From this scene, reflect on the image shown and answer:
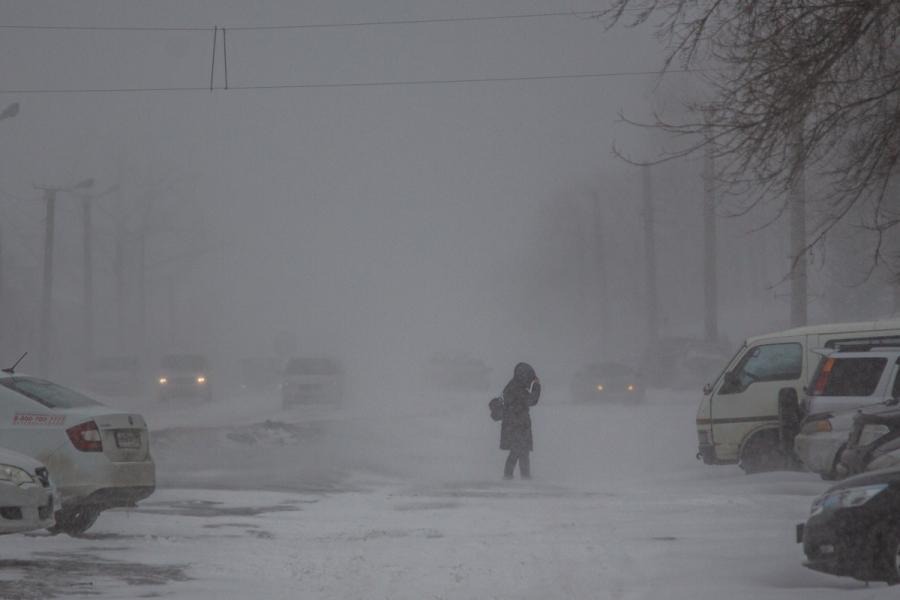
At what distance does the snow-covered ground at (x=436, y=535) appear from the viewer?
889cm

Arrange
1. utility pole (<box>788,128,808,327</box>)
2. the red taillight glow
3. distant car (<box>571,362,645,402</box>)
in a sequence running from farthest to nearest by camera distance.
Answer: distant car (<box>571,362,645,402</box>) → utility pole (<box>788,128,808,327</box>) → the red taillight glow

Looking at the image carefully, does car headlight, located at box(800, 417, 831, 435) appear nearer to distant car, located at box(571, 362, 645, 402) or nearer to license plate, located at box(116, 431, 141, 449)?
license plate, located at box(116, 431, 141, 449)

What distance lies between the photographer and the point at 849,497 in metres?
8.28

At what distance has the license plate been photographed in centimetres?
1155

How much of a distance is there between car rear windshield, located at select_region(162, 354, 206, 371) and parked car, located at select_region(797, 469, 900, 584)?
137ft

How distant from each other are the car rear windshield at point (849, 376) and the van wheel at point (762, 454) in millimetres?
2528

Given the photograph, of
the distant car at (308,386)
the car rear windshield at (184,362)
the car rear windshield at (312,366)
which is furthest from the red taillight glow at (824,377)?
the car rear windshield at (184,362)

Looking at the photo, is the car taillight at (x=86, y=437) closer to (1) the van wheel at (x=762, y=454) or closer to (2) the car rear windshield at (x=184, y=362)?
(1) the van wheel at (x=762, y=454)

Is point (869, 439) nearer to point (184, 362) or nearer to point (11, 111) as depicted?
point (11, 111)

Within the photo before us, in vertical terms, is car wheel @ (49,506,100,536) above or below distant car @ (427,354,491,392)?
below

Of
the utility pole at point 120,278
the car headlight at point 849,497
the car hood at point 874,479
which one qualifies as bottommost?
the car headlight at point 849,497

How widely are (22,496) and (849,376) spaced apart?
9.07 meters

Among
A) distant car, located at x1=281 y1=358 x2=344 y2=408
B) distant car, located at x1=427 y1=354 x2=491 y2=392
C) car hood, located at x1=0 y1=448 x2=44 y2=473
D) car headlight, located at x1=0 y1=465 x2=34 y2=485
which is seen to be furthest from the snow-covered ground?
distant car, located at x1=427 y1=354 x2=491 y2=392

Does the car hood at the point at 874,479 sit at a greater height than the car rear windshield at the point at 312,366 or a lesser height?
lesser
